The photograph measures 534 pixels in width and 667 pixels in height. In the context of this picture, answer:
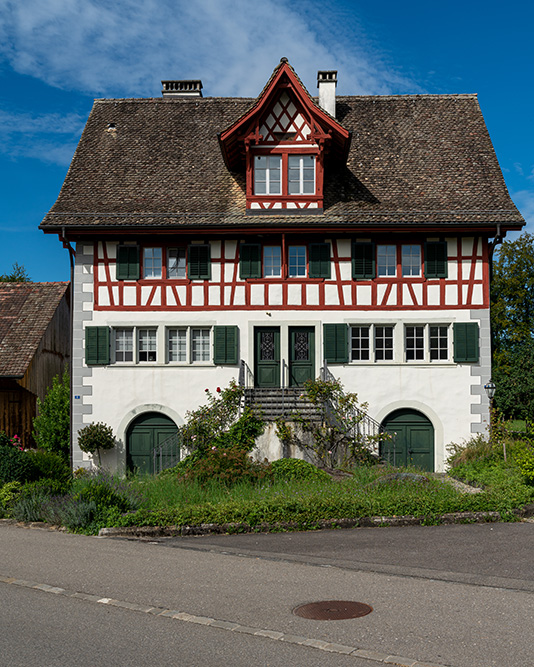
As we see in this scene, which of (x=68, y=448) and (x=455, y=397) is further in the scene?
(x=68, y=448)

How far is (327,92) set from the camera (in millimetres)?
24172

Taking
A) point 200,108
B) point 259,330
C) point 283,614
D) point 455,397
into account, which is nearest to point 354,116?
point 200,108

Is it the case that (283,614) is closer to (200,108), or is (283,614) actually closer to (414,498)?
(414,498)

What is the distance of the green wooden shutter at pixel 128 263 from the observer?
21.3 m

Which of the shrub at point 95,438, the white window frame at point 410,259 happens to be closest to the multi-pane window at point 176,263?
the shrub at point 95,438

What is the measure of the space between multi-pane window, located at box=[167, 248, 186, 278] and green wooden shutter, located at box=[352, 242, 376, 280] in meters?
4.87

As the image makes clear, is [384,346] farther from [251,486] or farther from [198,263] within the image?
[251,486]

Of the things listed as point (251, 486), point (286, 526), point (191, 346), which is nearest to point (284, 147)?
point (191, 346)

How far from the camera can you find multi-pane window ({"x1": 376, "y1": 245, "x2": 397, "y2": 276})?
2116 cm

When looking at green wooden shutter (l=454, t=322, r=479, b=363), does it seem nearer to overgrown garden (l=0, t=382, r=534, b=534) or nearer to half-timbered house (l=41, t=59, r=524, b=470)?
half-timbered house (l=41, t=59, r=524, b=470)

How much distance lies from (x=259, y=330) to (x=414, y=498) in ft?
29.1

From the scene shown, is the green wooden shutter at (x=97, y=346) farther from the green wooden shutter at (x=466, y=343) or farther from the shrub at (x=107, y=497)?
the green wooden shutter at (x=466, y=343)

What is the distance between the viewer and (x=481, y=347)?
20797mm

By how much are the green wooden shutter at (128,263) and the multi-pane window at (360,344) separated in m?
6.40
